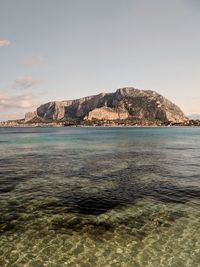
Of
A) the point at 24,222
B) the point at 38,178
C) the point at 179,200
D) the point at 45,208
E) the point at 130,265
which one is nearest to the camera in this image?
the point at 130,265

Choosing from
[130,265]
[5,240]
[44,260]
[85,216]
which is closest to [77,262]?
[44,260]

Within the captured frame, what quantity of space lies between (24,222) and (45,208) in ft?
10.8

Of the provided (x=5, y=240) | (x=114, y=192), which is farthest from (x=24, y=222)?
(x=114, y=192)

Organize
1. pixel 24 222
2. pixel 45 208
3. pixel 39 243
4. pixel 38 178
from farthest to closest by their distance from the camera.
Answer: pixel 38 178
pixel 45 208
pixel 24 222
pixel 39 243

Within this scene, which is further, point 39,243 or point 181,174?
point 181,174

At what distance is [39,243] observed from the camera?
16.8m

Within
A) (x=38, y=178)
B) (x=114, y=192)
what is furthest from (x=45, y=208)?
(x=38, y=178)

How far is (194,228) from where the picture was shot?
19.0 meters

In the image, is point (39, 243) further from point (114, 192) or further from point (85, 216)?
point (114, 192)

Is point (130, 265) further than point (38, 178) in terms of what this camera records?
No

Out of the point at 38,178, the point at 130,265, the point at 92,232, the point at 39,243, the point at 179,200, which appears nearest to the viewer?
the point at 130,265

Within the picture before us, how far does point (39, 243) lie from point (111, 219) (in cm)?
582

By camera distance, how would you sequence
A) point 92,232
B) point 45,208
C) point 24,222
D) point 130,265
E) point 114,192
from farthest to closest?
point 114,192, point 45,208, point 24,222, point 92,232, point 130,265

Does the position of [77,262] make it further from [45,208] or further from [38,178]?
[38,178]
